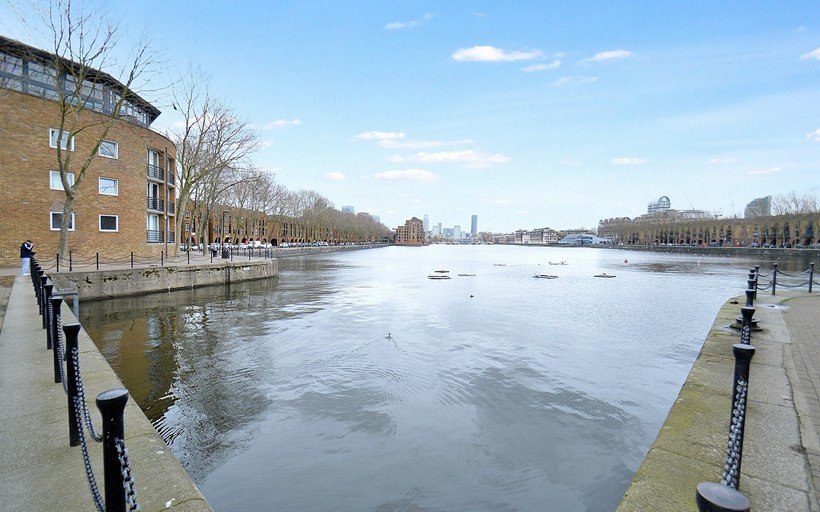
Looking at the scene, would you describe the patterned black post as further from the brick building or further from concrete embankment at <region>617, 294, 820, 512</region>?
the brick building

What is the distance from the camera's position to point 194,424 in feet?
23.8

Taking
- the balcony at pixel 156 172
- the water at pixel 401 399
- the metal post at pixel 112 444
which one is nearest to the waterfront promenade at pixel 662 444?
the metal post at pixel 112 444

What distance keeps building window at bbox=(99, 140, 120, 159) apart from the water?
593 inches

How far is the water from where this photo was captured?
5.73 meters

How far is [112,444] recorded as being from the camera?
243 cm

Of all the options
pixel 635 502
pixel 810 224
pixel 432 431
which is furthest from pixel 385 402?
pixel 810 224

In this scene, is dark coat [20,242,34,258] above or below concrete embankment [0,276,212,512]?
above

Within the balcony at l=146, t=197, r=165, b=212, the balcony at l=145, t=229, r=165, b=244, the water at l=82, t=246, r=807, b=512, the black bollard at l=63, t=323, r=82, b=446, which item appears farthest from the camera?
the balcony at l=146, t=197, r=165, b=212

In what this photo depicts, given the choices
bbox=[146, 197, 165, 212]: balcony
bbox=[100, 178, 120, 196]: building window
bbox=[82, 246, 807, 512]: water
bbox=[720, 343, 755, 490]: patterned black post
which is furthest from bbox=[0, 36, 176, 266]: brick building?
bbox=[720, 343, 755, 490]: patterned black post

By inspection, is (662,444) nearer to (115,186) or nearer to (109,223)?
(109,223)

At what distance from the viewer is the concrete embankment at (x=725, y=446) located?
3.55 meters

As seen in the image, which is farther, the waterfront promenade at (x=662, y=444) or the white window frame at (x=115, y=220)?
the white window frame at (x=115, y=220)

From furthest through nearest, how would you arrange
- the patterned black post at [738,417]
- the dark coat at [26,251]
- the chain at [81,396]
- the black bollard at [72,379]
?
1. the dark coat at [26,251]
2. the black bollard at [72,379]
3. the chain at [81,396]
4. the patterned black post at [738,417]

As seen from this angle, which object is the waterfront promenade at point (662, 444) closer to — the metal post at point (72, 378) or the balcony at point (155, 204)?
the metal post at point (72, 378)
